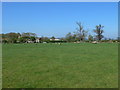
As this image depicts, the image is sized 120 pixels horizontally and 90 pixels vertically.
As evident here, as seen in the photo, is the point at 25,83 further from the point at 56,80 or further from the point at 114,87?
the point at 114,87

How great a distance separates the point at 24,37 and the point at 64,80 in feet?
239

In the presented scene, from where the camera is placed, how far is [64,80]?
646cm

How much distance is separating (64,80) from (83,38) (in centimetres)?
6906

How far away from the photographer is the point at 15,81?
6.32m

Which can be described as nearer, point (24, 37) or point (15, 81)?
point (15, 81)

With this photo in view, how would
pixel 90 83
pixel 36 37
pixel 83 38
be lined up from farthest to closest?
pixel 36 37
pixel 83 38
pixel 90 83

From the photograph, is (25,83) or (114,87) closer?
(114,87)

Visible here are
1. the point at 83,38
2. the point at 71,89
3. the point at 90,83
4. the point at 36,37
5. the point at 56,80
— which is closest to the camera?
the point at 71,89

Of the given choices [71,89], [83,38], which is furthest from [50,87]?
[83,38]

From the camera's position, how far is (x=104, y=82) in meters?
6.11

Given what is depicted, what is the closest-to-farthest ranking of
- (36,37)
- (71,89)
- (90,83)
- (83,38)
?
(71,89) < (90,83) < (83,38) < (36,37)

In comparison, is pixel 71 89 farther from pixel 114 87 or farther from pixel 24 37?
pixel 24 37

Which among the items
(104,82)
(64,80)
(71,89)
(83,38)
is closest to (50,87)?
(71,89)

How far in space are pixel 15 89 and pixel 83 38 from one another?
70.2 m
